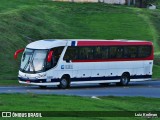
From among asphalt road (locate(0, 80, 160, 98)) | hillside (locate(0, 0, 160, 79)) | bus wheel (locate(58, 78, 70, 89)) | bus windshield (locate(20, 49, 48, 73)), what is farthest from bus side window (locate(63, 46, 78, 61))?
hillside (locate(0, 0, 160, 79))

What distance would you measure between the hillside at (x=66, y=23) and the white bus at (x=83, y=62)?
22.7 feet

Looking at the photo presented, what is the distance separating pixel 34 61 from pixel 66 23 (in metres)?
34.5

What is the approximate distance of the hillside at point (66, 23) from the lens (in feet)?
169

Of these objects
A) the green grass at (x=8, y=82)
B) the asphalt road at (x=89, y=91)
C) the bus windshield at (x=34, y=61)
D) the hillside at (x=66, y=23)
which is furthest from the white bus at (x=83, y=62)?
the hillside at (x=66, y=23)

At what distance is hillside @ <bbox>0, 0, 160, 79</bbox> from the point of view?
51.6m

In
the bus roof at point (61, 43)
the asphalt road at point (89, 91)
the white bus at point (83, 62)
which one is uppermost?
the bus roof at point (61, 43)

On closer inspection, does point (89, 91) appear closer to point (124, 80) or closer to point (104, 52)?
point (104, 52)

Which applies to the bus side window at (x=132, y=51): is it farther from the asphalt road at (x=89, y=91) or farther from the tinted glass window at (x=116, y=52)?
the asphalt road at (x=89, y=91)

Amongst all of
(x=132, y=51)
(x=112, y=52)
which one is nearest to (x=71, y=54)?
(x=112, y=52)

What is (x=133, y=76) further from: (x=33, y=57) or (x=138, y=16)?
(x=138, y=16)

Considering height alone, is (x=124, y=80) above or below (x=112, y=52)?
below

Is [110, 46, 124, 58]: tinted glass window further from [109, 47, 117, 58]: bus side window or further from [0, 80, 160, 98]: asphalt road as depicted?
[0, 80, 160, 98]: asphalt road

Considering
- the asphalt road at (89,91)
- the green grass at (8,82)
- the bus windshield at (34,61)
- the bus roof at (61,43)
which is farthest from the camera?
the green grass at (8,82)

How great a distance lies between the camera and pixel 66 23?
2800 inches
